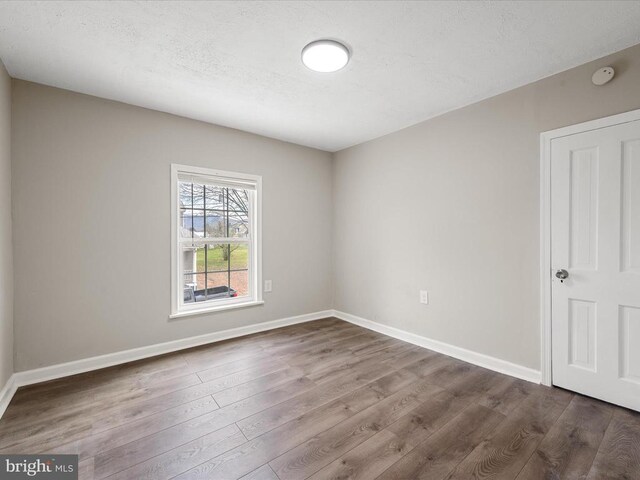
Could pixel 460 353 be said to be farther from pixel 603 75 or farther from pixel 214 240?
pixel 214 240

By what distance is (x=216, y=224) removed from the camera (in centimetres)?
339

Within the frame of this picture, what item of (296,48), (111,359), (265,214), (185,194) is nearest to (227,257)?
(265,214)

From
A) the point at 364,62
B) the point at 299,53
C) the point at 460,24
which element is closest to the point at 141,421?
the point at 299,53

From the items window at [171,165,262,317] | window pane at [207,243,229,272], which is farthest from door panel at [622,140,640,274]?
window pane at [207,243,229,272]

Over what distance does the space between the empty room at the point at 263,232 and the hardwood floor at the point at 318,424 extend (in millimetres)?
16

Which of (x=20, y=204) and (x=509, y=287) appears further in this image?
(x=509, y=287)

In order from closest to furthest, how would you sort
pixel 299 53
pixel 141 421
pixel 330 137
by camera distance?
pixel 141 421 → pixel 299 53 → pixel 330 137

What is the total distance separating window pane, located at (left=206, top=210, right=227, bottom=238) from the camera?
333 centimetres

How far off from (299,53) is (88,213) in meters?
2.24

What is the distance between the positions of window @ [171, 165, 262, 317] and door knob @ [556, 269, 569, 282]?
9.60 ft

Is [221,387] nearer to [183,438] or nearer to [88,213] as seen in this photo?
[183,438]

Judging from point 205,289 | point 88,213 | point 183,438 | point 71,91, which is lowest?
point 183,438

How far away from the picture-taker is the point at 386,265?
3.55 m

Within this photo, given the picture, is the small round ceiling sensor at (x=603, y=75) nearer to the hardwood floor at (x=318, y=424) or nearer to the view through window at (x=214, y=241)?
the hardwood floor at (x=318, y=424)
